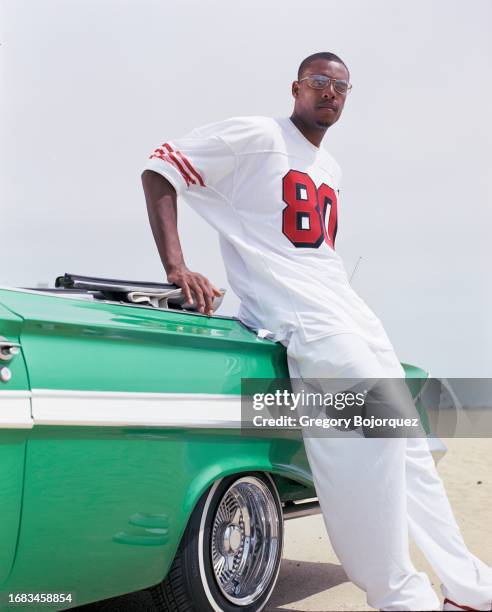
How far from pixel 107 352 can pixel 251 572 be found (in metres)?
1.41

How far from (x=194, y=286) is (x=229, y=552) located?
3.66 feet

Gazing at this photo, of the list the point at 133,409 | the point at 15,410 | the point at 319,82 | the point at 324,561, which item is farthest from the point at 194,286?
the point at 324,561

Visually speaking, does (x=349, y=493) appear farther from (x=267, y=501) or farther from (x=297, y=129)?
(x=297, y=129)

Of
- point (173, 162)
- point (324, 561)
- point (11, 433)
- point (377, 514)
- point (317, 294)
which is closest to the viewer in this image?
point (11, 433)

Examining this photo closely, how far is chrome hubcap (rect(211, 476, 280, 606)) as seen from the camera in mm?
3539

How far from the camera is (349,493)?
3.33m

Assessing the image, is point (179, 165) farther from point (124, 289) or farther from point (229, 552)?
point (229, 552)

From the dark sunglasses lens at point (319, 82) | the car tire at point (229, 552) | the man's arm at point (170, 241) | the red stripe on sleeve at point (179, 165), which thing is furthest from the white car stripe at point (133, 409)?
the dark sunglasses lens at point (319, 82)

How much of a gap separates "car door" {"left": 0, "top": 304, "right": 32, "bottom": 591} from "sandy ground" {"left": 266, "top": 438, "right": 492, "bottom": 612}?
6.07 ft

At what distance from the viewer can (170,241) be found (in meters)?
3.75

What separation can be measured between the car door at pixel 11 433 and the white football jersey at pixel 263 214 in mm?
1352

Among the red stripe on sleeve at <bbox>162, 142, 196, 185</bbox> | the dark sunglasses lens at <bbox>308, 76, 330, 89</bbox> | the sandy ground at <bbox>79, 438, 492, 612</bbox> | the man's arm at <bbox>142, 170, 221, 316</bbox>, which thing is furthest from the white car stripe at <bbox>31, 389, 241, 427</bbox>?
the dark sunglasses lens at <bbox>308, 76, 330, 89</bbox>

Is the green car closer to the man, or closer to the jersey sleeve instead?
the man

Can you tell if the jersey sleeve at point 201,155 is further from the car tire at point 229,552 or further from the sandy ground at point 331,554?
the sandy ground at point 331,554
